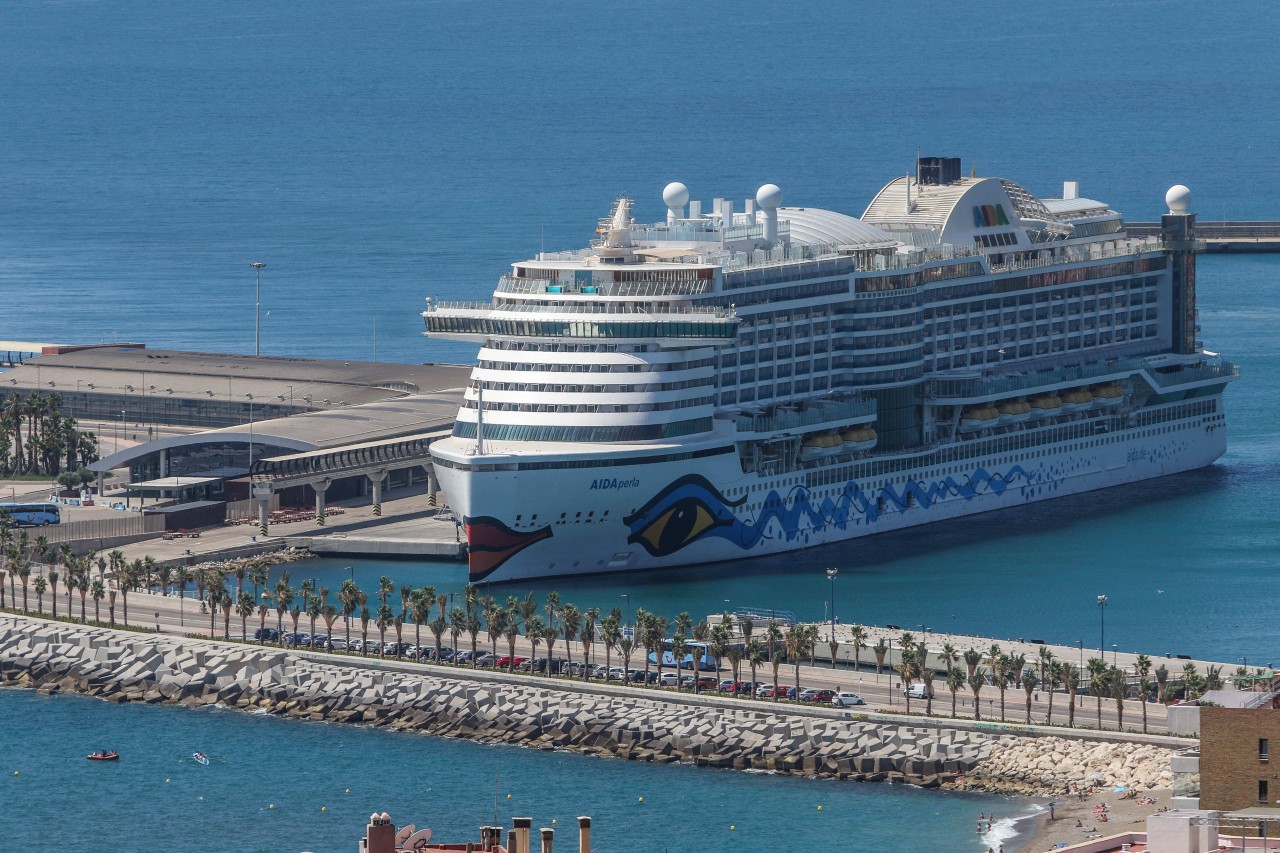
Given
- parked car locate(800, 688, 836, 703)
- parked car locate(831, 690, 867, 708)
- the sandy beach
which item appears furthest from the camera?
parked car locate(800, 688, 836, 703)

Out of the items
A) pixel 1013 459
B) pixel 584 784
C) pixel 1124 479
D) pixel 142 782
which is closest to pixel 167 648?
pixel 142 782

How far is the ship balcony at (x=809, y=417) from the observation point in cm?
11556

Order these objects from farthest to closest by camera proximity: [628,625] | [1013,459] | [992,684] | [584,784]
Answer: [1013,459], [628,625], [992,684], [584,784]

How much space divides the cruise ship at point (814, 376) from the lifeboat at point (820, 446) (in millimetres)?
110

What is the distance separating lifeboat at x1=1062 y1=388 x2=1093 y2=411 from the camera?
13325 centimetres

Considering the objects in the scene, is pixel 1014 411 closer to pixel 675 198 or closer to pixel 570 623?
pixel 675 198

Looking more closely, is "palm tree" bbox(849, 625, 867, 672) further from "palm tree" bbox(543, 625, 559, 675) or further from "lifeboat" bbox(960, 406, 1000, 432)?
"lifeboat" bbox(960, 406, 1000, 432)

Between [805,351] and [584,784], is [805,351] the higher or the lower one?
the higher one

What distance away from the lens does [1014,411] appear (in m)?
130

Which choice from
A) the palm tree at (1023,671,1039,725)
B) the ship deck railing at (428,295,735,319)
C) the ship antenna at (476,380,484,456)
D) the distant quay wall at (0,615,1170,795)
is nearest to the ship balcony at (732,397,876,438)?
the ship deck railing at (428,295,735,319)

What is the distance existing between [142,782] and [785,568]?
35.5 m

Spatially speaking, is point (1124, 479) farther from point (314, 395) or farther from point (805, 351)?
point (314, 395)

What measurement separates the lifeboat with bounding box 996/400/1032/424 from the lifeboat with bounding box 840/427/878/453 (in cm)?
915

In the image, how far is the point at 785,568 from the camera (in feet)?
374
